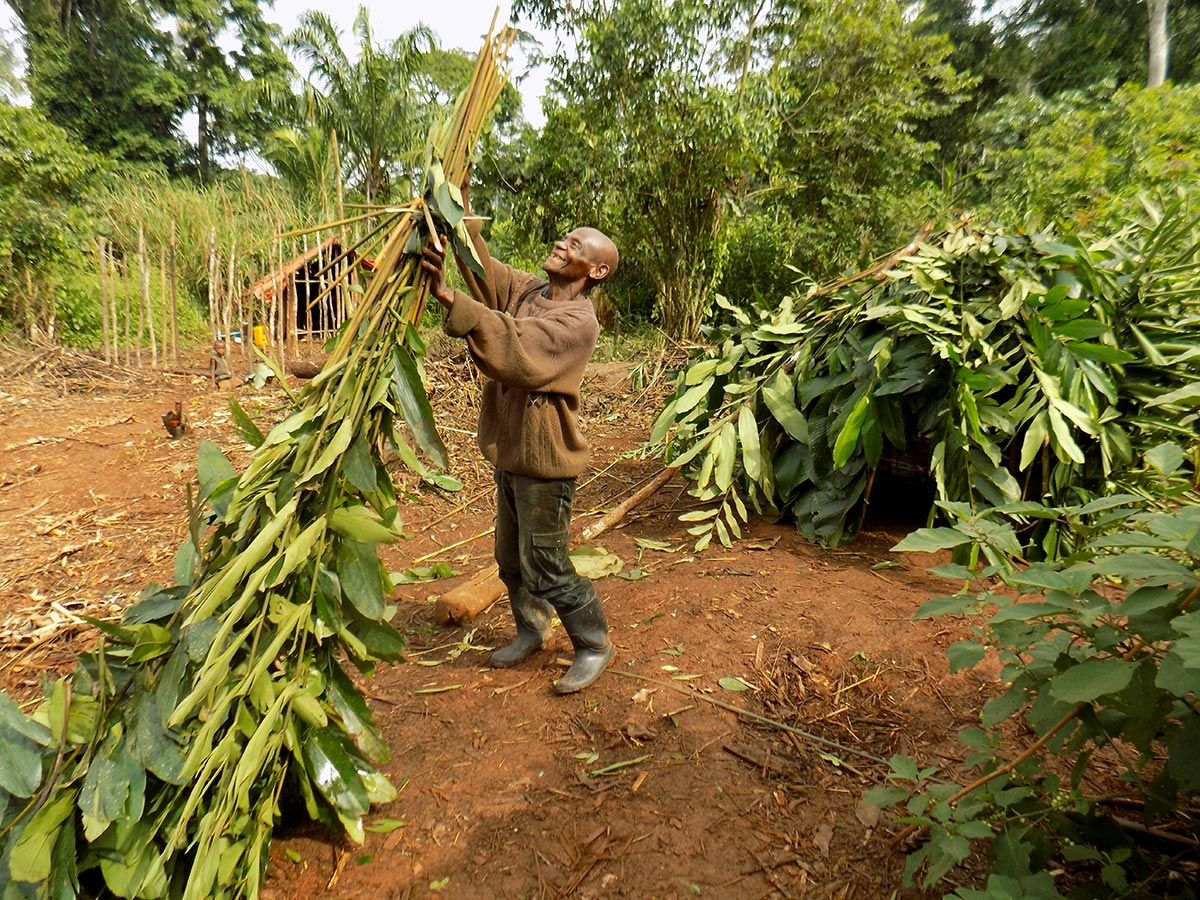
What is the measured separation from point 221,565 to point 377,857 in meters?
0.92

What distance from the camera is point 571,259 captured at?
2516 mm

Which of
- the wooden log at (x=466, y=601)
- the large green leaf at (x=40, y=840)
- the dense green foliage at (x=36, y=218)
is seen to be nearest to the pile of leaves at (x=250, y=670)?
the large green leaf at (x=40, y=840)

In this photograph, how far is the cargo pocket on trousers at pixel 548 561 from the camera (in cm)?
253

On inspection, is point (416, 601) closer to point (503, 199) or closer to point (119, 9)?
point (503, 199)

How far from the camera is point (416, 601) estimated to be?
3664mm

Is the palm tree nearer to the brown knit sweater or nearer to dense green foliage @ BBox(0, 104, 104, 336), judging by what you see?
dense green foliage @ BBox(0, 104, 104, 336)

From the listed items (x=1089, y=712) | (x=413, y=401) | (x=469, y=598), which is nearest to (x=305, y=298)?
(x=469, y=598)

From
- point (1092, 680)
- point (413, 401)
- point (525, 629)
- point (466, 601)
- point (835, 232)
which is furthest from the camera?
point (835, 232)

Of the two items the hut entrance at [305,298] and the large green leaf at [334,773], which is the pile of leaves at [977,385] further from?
the hut entrance at [305,298]

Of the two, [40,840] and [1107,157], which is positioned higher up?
[1107,157]

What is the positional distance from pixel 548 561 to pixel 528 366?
734 millimetres

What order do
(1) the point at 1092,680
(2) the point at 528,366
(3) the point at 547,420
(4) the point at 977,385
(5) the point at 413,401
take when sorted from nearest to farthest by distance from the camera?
1. (1) the point at 1092,680
2. (5) the point at 413,401
3. (2) the point at 528,366
4. (3) the point at 547,420
5. (4) the point at 977,385

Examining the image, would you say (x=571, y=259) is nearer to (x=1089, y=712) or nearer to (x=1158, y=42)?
(x=1089, y=712)

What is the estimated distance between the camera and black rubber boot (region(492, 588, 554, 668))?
2.93 metres
